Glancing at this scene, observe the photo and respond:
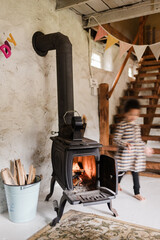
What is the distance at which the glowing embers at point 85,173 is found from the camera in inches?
95.2

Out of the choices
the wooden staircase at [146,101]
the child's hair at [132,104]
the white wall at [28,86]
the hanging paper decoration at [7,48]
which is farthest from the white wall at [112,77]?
the hanging paper decoration at [7,48]

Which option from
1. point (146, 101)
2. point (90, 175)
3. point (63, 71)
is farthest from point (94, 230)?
point (146, 101)

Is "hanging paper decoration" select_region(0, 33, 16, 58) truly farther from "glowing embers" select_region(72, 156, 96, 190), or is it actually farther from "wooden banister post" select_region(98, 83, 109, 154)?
"wooden banister post" select_region(98, 83, 109, 154)

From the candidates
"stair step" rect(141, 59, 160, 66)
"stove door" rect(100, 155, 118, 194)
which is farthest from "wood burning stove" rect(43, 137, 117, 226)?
"stair step" rect(141, 59, 160, 66)

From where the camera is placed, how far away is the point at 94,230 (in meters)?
2.00

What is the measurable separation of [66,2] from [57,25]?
32 centimetres

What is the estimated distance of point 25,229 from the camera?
2.07 meters

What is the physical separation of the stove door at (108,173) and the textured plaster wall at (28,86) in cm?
94

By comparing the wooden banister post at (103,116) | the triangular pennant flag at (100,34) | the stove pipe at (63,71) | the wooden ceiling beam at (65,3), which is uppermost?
the wooden ceiling beam at (65,3)

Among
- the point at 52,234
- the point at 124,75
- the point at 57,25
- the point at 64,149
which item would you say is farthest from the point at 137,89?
the point at 52,234

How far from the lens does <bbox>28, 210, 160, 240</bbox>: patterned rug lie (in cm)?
190

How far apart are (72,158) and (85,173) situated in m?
0.55

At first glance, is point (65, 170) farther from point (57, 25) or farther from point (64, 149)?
point (57, 25)

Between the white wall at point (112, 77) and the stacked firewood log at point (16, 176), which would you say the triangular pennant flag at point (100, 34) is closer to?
the white wall at point (112, 77)
